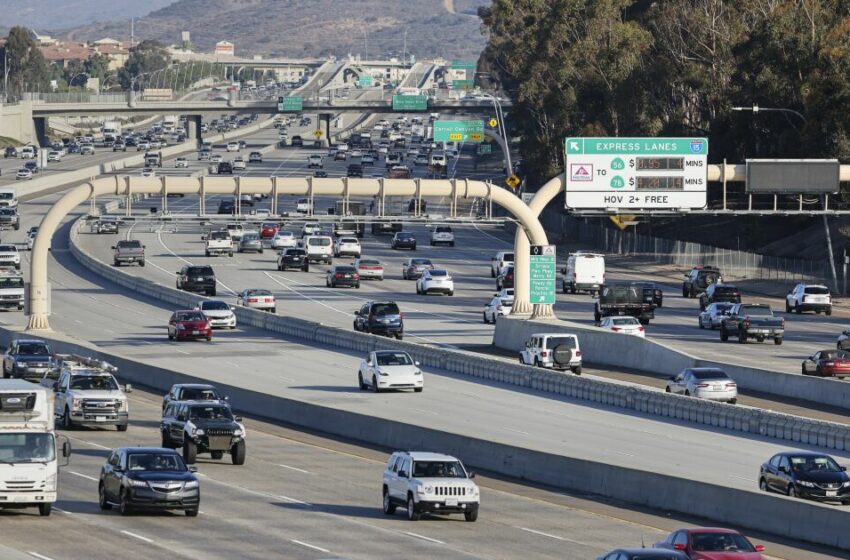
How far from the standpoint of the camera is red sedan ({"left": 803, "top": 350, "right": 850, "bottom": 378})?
58250 mm

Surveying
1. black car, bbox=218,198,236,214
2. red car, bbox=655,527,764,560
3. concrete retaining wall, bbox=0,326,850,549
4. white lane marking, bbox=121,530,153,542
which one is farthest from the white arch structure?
black car, bbox=218,198,236,214

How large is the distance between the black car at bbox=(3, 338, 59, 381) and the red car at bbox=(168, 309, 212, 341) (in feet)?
44.7

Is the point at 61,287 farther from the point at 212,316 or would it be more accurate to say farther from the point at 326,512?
the point at 326,512

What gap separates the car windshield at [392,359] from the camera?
58.2 metres

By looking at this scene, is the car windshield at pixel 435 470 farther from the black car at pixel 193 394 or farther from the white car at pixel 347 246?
Result: the white car at pixel 347 246

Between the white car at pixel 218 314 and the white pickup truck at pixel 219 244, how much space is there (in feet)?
115

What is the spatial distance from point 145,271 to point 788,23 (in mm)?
42036

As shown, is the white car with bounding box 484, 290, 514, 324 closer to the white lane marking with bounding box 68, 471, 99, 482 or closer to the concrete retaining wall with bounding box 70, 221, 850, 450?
the concrete retaining wall with bounding box 70, 221, 850, 450

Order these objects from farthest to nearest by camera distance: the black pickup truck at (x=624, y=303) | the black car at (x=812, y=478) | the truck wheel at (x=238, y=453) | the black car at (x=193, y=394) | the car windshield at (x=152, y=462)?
the black pickup truck at (x=624, y=303)
the black car at (x=193, y=394)
the truck wheel at (x=238, y=453)
the black car at (x=812, y=478)
the car windshield at (x=152, y=462)

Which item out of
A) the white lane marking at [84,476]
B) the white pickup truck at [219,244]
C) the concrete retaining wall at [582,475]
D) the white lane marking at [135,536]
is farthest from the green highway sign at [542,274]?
the white pickup truck at [219,244]

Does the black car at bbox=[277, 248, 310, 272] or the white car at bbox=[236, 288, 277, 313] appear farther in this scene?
the black car at bbox=[277, 248, 310, 272]

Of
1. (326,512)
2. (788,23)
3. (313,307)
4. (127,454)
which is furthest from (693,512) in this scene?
(788,23)

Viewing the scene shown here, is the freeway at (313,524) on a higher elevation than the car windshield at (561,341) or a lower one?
lower

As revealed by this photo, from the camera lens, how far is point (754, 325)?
70.6 m
